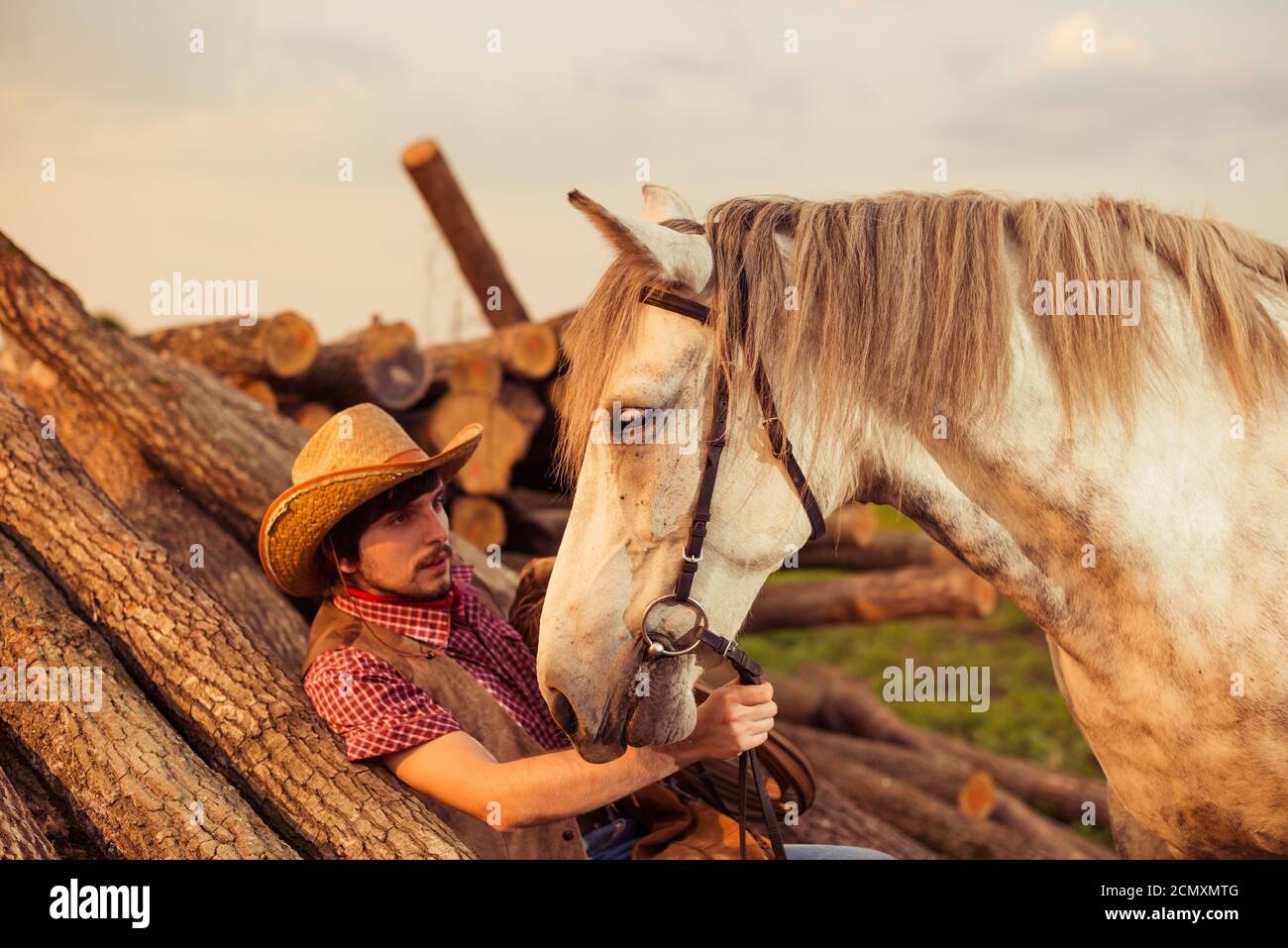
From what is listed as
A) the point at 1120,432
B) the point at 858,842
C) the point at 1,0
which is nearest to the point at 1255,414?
the point at 1120,432

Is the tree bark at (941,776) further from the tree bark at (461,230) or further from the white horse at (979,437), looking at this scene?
the white horse at (979,437)

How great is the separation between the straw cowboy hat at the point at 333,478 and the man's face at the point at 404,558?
0.27 feet

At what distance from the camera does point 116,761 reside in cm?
209

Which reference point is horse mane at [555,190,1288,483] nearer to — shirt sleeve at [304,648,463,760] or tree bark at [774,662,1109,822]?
shirt sleeve at [304,648,463,760]

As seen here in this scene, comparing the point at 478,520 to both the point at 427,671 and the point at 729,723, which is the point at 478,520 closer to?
the point at 427,671

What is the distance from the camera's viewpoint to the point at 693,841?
2391 millimetres

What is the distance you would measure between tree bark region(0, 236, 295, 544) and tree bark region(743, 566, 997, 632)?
142 inches

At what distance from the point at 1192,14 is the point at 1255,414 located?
5649mm

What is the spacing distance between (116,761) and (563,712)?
107 centimetres

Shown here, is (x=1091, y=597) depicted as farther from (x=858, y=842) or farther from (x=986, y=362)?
(x=858, y=842)

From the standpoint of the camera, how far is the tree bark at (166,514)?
11.0 feet

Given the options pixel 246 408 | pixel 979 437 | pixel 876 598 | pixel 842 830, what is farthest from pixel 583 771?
pixel 876 598

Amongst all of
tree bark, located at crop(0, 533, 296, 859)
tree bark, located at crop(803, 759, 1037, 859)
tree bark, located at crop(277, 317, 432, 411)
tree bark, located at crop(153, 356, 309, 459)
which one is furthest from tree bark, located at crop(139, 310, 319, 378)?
tree bark, located at crop(803, 759, 1037, 859)

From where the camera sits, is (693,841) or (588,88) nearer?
(693,841)
